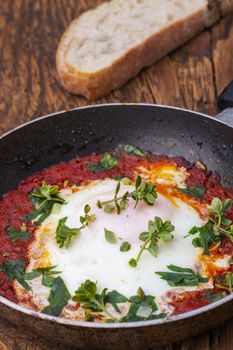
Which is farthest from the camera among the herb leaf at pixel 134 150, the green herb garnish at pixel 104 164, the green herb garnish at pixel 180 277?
the herb leaf at pixel 134 150

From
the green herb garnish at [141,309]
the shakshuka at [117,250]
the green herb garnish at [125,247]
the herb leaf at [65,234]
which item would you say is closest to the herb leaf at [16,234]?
the shakshuka at [117,250]

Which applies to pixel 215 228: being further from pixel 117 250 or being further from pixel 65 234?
pixel 65 234

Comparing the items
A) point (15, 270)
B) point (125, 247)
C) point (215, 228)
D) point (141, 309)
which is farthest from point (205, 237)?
point (15, 270)

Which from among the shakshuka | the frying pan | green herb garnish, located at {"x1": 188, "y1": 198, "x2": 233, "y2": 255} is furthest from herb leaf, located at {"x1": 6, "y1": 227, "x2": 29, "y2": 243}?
green herb garnish, located at {"x1": 188, "y1": 198, "x2": 233, "y2": 255}

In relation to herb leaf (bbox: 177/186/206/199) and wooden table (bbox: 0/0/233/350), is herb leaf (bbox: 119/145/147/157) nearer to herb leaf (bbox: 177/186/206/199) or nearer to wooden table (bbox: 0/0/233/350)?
herb leaf (bbox: 177/186/206/199)

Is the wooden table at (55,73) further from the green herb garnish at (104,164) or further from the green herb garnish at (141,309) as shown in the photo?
the green herb garnish at (141,309)

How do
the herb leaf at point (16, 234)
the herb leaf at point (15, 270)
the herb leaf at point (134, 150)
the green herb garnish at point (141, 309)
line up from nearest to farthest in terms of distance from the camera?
the green herb garnish at point (141, 309) → the herb leaf at point (15, 270) → the herb leaf at point (16, 234) → the herb leaf at point (134, 150)
